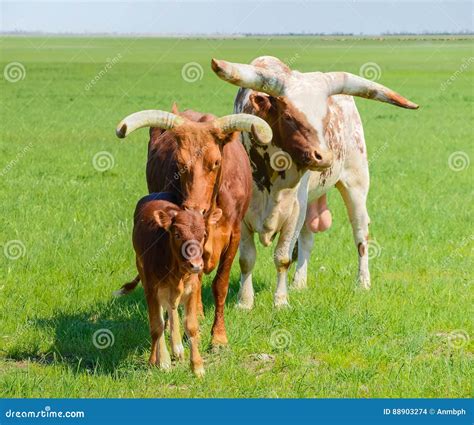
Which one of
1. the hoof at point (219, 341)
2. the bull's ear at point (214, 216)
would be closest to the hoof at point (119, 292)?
the hoof at point (219, 341)

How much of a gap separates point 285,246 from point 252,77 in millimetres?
1896

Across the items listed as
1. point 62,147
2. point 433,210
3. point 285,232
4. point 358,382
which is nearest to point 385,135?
point 62,147

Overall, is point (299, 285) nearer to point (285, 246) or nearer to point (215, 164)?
point (285, 246)

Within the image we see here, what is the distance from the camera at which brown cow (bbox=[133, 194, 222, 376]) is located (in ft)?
20.0

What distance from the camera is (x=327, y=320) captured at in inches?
305

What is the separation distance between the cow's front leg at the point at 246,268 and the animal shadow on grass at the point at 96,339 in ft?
3.06

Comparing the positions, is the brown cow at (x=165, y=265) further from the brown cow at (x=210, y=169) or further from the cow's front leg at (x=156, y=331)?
the brown cow at (x=210, y=169)

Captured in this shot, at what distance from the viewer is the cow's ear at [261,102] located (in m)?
7.62

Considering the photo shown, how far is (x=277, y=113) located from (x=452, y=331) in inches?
93.4

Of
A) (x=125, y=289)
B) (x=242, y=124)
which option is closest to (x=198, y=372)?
(x=242, y=124)

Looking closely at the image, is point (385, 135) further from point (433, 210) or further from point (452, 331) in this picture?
point (452, 331)

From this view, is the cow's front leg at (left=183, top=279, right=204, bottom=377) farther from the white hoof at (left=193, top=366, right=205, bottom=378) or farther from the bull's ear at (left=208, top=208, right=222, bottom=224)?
the bull's ear at (left=208, top=208, right=222, bottom=224)
